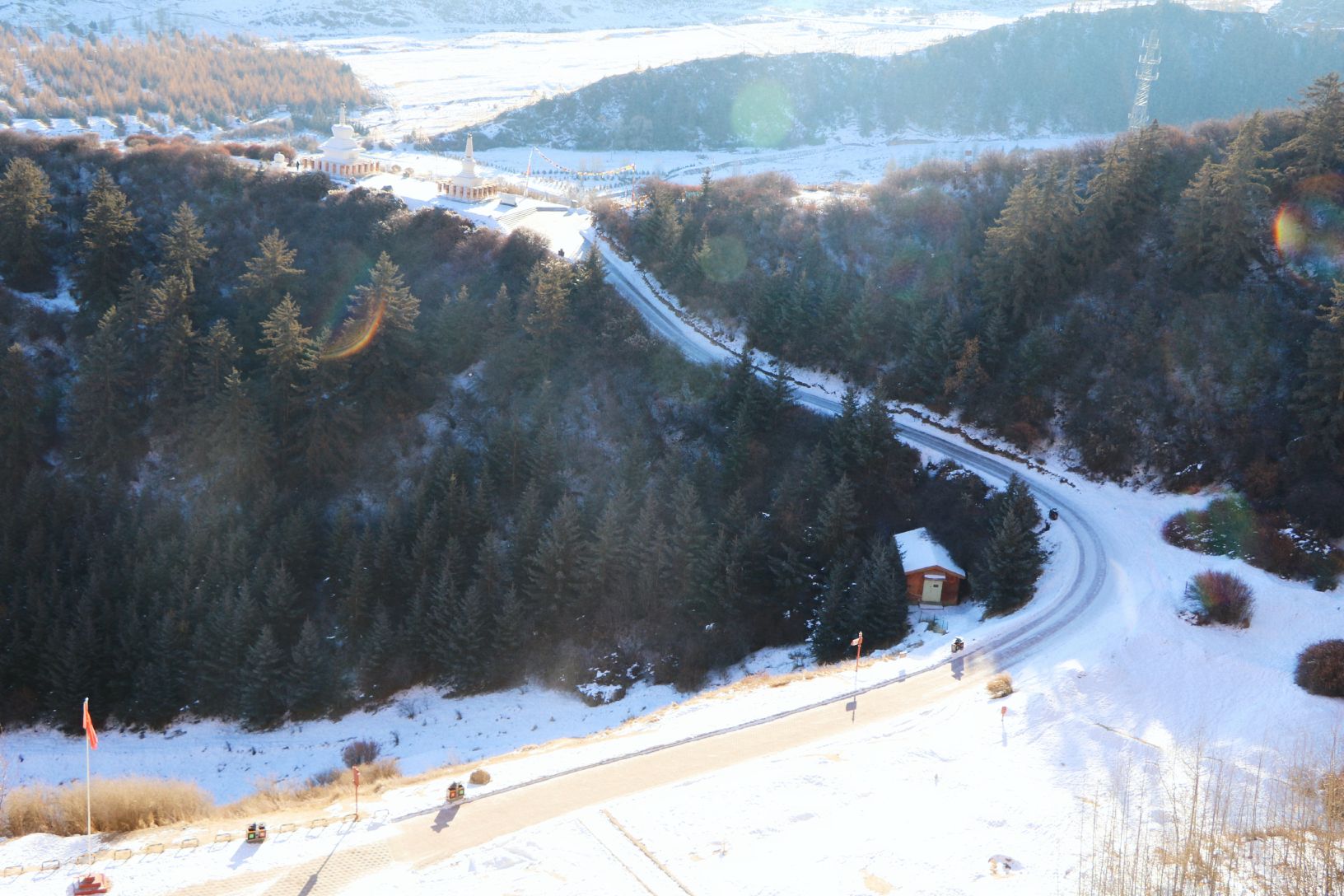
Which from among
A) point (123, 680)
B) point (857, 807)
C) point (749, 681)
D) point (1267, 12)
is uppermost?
point (1267, 12)

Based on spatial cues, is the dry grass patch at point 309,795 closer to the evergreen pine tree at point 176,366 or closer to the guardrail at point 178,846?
the guardrail at point 178,846

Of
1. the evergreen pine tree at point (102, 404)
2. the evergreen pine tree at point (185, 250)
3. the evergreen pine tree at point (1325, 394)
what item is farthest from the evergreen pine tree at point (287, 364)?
the evergreen pine tree at point (1325, 394)

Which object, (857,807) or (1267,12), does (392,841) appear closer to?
(857,807)

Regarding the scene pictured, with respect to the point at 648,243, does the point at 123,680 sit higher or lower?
lower

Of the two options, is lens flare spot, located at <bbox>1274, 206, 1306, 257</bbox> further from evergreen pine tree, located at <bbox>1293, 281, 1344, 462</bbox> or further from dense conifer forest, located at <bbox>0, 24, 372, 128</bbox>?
dense conifer forest, located at <bbox>0, 24, 372, 128</bbox>

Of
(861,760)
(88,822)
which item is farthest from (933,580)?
(88,822)

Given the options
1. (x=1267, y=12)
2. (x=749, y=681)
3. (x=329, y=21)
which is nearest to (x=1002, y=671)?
(x=749, y=681)

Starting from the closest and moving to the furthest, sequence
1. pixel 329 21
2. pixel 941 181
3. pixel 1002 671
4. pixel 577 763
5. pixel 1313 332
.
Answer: pixel 577 763 < pixel 1002 671 < pixel 1313 332 < pixel 941 181 < pixel 329 21
